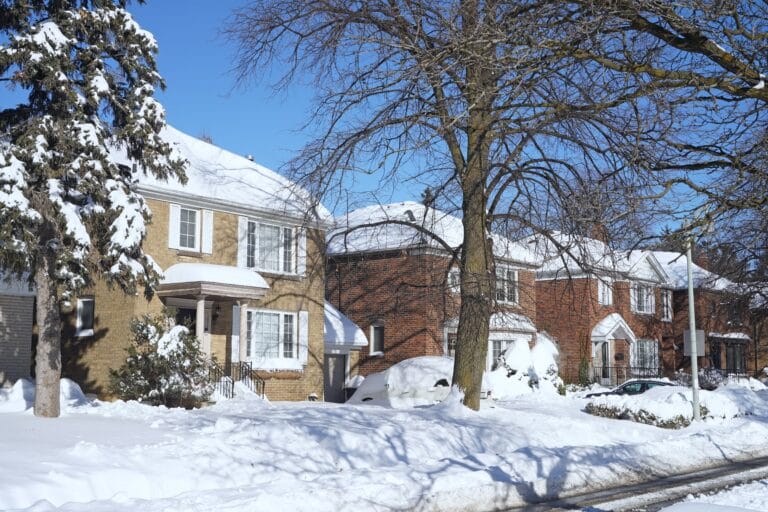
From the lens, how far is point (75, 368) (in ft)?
83.4

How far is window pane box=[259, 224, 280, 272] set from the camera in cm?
2856

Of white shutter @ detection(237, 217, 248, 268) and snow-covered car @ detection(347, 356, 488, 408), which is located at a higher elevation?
white shutter @ detection(237, 217, 248, 268)

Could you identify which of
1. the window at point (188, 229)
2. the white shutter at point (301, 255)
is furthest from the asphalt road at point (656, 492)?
the white shutter at point (301, 255)

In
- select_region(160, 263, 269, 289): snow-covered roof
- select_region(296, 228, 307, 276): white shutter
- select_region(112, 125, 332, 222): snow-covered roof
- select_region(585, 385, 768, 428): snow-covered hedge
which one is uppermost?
select_region(112, 125, 332, 222): snow-covered roof

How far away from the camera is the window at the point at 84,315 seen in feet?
84.3

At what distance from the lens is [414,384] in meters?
29.3

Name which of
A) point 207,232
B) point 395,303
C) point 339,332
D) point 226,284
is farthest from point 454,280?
point 395,303

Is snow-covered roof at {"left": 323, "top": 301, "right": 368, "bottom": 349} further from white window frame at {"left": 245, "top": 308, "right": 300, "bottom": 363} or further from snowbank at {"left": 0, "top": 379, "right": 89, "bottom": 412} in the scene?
snowbank at {"left": 0, "top": 379, "right": 89, "bottom": 412}

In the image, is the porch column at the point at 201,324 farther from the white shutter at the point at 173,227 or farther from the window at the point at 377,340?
the window at the point at 377,340

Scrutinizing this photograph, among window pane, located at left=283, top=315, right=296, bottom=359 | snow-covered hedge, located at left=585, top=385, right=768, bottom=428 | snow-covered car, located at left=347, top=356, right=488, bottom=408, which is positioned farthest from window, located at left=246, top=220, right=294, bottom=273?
snow-covered hedge, located at left=585, top=385, right=768, bottom=428

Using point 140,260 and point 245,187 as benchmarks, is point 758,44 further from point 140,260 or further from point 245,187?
point 245,187

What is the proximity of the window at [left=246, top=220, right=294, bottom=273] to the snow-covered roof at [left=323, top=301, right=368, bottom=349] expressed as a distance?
378 cm

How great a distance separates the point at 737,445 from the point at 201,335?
1449 cm

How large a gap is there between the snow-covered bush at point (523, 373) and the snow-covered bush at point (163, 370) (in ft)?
48.0
